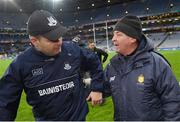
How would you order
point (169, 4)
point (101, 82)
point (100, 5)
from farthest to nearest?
point (100, 5) < point (169, 4) < point (101, 82)

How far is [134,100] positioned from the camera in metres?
3.51

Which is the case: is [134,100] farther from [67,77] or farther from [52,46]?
[52,46]

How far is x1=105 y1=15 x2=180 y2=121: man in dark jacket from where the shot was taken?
132 inches

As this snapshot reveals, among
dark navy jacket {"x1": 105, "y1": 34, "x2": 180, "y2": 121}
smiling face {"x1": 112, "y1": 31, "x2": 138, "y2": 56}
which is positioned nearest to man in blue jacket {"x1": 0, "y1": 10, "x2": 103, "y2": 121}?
dark navy jacket {"x1": 105, "y1": 34, "x2": 180, "y2": 121}

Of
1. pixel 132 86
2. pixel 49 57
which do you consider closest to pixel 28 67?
pixel 49 57

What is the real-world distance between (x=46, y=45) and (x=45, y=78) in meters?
0.39

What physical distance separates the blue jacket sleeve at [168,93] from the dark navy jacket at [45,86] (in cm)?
98

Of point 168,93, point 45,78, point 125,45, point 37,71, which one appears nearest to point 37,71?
point 37,71

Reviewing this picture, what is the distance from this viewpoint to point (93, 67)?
397cm

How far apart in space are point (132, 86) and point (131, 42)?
1.78 ft

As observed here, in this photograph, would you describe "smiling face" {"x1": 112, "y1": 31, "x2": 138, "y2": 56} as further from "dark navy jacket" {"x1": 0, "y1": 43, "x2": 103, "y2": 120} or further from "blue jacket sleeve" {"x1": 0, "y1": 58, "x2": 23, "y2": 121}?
"blue jacket sleeve" {"x1": 0, "y1": 58, "x2": 23, "y2": 121}

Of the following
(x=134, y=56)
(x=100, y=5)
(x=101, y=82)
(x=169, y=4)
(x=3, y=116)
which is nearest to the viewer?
(x=3, y=116)

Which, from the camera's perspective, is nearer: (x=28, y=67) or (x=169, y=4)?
(x=28, y=67)

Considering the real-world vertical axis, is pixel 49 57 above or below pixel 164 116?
above
